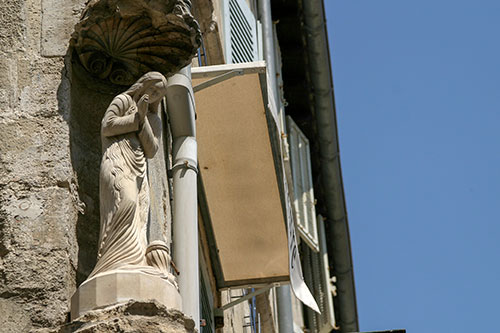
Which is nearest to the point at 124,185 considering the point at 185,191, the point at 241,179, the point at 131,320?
the point at 131,320

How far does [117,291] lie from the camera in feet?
16.8

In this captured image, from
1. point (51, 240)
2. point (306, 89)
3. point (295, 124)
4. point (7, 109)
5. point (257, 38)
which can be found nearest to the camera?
point (51, 240)

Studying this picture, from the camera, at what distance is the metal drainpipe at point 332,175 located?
62.4 ft

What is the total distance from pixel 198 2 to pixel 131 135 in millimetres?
4580

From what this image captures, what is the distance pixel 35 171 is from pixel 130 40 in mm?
884

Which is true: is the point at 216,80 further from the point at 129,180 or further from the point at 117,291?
the point at 117,291

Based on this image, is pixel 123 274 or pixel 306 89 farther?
pixel 306 89

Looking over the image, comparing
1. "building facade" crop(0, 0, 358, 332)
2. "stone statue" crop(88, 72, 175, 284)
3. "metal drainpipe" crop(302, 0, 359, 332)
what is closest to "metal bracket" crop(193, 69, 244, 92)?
"building facade" crop(0, 0, 358, 332)

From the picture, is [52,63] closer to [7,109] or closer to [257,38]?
[7,109]

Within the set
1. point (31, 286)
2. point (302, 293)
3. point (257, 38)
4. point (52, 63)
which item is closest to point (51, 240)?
point (31, 286)

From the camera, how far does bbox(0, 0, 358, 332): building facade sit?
5535 millimetres

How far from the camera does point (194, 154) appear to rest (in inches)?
280

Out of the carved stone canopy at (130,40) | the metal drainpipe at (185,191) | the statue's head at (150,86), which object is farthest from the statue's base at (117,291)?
the carved stone canopy at (130,40)

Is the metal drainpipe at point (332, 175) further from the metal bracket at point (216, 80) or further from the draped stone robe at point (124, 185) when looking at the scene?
the draped stone robe at point (124, 185)
